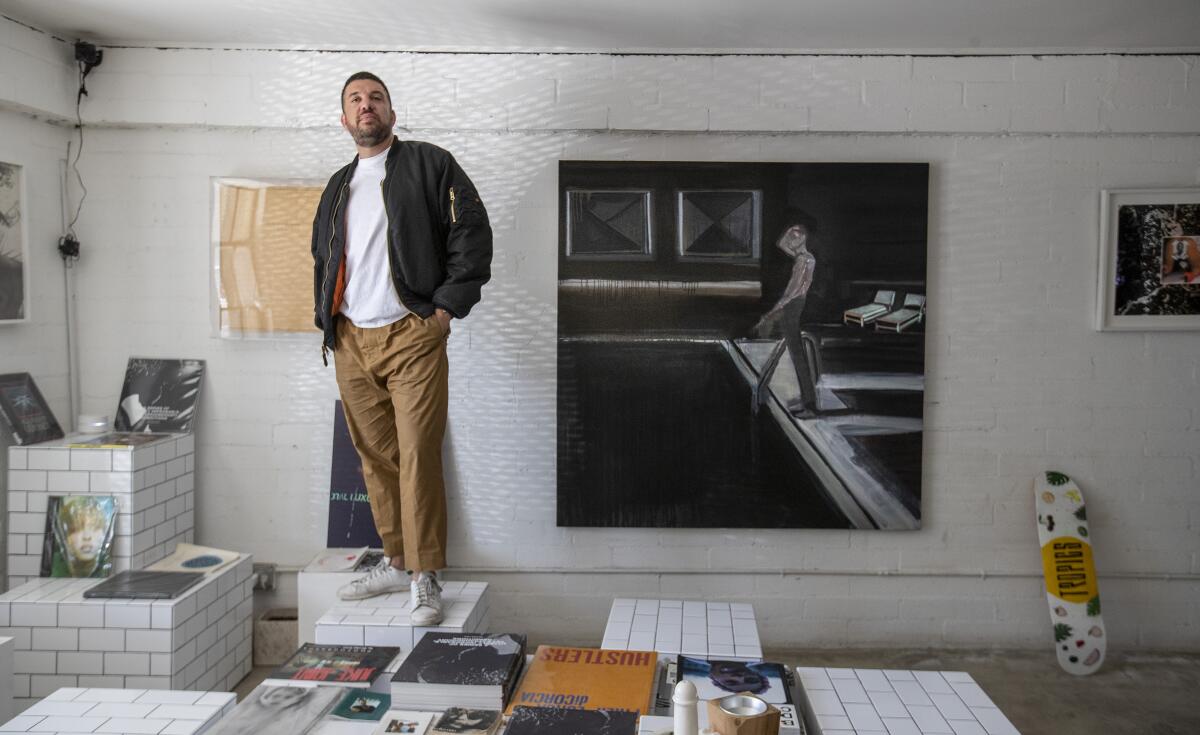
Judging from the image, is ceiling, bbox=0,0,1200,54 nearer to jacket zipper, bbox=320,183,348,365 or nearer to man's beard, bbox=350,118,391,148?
man's beard, bbox=350,118,391,148

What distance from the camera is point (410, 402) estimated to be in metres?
2.76

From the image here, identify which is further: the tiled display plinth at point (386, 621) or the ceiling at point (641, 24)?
the ceiling at point (641, 24)

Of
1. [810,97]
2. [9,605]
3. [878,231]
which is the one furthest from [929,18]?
[9,605]

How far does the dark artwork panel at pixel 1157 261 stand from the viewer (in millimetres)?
3463

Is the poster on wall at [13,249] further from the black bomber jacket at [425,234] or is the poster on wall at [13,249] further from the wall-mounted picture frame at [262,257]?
the black bomber jacket at [425,234]

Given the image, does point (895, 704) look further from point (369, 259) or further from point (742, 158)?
point (742, 158)

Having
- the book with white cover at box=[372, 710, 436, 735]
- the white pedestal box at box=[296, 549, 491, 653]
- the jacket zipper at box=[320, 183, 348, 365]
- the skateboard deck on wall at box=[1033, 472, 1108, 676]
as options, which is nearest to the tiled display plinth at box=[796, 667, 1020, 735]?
the book with white cover at box=[372, 710, 436, 735]

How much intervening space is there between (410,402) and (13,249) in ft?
5.78

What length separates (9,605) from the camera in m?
2.83

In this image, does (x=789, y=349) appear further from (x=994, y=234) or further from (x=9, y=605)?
(x=9, y=605)

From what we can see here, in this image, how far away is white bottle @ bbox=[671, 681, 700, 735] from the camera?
1.49 metres

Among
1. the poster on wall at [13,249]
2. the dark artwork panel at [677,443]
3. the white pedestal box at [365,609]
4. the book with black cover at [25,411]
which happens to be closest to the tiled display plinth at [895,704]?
the white pedestal box at [365,609]

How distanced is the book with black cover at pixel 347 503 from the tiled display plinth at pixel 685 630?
1.31 metres

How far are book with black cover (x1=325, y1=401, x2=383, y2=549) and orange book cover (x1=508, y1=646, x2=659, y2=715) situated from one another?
5.10 feet
